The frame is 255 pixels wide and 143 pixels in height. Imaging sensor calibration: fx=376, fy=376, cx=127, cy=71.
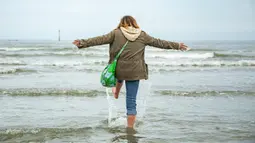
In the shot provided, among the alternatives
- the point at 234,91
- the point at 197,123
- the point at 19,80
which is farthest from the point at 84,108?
the point at 19,80

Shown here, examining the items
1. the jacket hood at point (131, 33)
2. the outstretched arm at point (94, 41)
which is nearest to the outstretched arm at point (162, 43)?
the jacket hood at point (131, 33)

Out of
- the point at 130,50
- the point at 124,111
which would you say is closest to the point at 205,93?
the point at 124,111

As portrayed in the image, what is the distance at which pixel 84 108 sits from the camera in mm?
8242

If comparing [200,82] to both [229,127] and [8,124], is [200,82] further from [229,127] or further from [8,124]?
[8,124]

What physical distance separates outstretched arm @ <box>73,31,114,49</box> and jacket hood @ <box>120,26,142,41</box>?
19 centimetres

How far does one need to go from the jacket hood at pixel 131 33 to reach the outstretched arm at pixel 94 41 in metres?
0.19

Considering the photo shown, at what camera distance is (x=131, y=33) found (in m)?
5.57

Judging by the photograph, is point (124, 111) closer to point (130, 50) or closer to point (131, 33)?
point (130, 50)

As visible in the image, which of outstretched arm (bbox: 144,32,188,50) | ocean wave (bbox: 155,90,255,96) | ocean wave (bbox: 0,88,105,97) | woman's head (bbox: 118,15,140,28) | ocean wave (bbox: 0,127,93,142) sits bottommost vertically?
ocean wave (bbox: 0,88,105,97)

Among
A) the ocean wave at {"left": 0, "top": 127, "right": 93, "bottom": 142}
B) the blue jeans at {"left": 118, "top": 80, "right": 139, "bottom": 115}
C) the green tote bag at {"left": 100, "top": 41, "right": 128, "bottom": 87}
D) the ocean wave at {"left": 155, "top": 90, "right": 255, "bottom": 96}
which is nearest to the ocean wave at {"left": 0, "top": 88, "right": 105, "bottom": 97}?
the ocean wave at {"left": 155, "top": 90, "right": 255, "bottom": 96}

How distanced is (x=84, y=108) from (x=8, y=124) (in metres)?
1.96

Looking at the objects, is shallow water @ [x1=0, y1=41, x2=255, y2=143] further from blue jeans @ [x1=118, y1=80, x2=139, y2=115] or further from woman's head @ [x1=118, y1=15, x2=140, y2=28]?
woman's head @ [x1=118, y1=15, x2=140, y2=28]

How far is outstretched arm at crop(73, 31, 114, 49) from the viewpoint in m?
5.31

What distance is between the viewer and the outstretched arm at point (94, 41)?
531cm
